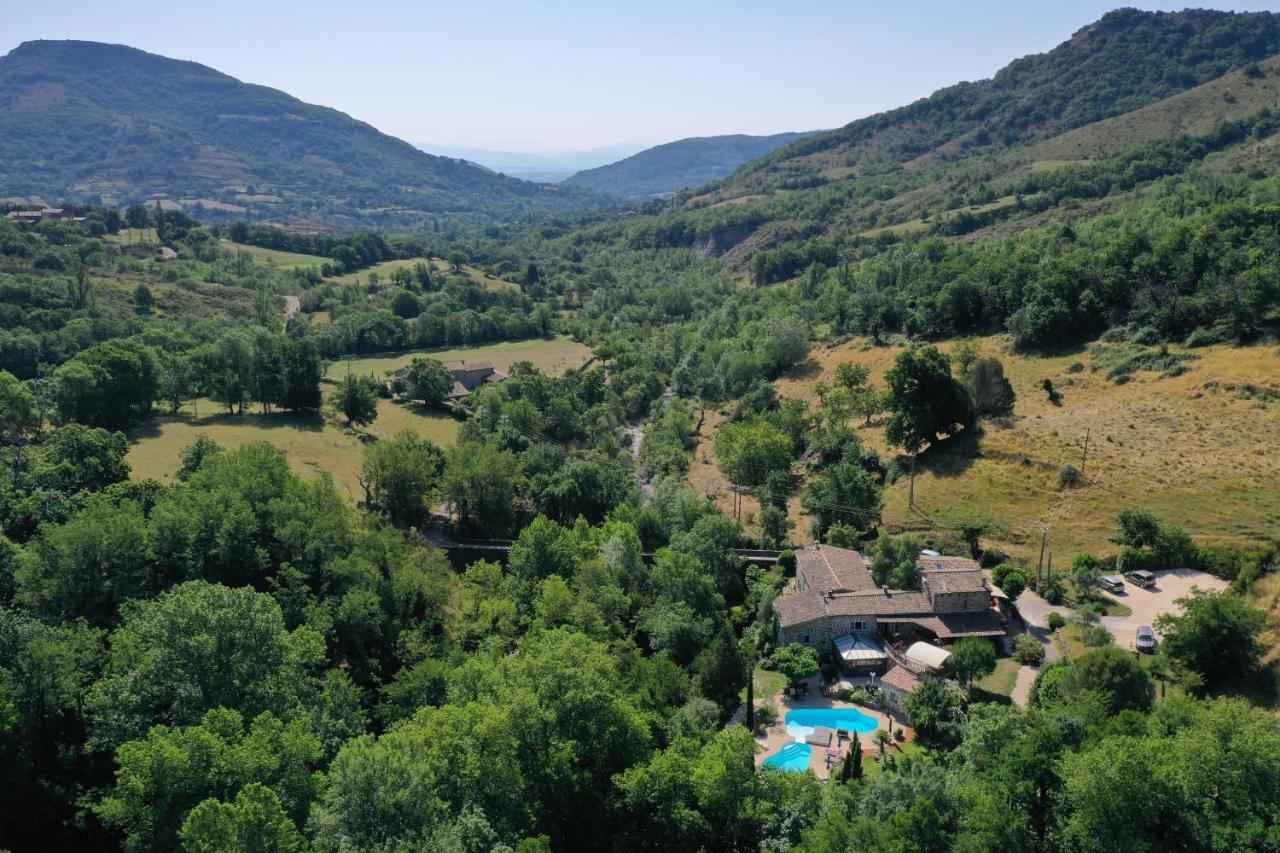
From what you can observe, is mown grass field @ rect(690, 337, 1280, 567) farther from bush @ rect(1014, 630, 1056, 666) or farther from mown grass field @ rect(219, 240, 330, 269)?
mown grass field @ rect(219, 240, 330, 269)

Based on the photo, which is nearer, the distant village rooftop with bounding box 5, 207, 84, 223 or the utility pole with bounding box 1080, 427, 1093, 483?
the utility pole with bounding box 1080, 427, 1093, 483

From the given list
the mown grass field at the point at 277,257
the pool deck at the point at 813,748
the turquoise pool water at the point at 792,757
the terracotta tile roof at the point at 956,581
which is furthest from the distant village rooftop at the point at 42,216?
the terracotta tile roof at the point at 956,581

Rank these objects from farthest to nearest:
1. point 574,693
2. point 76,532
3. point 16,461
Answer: point 16,461 → point 76,532 → point 574,693

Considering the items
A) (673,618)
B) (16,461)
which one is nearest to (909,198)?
(673,618)

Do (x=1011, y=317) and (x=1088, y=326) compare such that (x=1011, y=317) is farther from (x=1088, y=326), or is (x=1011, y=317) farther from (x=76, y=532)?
(x=76, y=532)

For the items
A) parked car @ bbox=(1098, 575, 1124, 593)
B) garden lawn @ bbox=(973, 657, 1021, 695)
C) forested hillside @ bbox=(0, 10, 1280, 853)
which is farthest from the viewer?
parked car @ bbox=(1098, 575, 1124, 593)

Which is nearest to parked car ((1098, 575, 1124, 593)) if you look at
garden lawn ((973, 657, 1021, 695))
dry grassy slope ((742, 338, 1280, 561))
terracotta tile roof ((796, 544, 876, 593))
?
dry grassy slope ((742, 338, 1280, 561))
